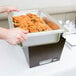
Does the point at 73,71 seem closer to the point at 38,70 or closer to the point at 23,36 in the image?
the point at 38,70

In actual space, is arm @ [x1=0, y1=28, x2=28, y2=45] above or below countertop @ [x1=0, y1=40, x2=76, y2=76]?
above

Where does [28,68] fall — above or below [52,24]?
below

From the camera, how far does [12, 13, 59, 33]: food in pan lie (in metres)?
0.73

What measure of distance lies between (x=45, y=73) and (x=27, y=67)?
0.11 m

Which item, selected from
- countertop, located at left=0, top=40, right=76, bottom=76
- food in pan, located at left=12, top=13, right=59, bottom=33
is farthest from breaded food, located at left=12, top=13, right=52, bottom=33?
countertop, located at left=0, top=40, right=76, bottom=76

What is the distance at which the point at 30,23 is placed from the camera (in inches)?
30.7

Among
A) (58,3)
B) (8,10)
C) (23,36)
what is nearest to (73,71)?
(23,36)

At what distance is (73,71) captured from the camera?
0.76 m

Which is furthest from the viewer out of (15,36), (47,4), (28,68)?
(47,4)

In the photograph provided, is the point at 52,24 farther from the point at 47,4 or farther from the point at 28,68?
the point at 47,4

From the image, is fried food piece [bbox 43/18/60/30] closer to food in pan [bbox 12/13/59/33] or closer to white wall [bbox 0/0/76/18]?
food in pan [bbox 12/13/59/33]

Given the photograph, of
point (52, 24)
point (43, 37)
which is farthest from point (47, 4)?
point (43, 37)

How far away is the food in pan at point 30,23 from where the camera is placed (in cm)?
73

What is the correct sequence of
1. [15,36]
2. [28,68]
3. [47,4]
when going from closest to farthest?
[15,36], [28,68], [47,4]
